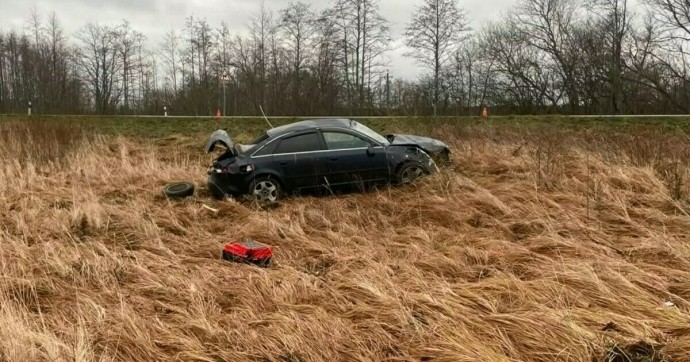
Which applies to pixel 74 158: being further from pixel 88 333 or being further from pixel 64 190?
pixel 88 333

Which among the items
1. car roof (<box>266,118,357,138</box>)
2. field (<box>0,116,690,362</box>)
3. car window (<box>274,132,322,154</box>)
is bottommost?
field (<box>0,116,690,362</box>)

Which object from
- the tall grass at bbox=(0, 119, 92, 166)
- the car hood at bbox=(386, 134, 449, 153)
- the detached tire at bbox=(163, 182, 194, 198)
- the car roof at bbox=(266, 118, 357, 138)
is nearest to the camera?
the car roof at bbox=(266, 118, 357, 138)

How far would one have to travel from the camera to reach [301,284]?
4.58 m

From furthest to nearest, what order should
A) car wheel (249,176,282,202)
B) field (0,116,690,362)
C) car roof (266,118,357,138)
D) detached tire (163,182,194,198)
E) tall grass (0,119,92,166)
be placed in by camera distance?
tall grass (0,119,92,166) < detached tire (163,182,194,198) < car roof (266,118,357,138) < car wheel (249,176,282,202) < field (0,116,690,362)

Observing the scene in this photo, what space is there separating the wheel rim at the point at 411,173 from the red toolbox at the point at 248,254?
3828 mm

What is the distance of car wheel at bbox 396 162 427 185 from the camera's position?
29.1 feet

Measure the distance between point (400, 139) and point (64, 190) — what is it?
687 centimetres

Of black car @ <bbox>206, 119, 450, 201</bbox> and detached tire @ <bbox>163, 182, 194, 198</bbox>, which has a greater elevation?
black car @ <bbox>206, 119, 450, 201</bbox>

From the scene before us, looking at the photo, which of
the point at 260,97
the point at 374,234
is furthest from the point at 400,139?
the point at 260,97

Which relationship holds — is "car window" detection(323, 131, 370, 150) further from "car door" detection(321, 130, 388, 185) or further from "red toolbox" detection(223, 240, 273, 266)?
"red toolbox" detection(223, 240, 273, 266)

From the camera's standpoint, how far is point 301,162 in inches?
351

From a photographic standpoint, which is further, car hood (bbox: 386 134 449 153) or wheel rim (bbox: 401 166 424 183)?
car hood (bbox: 386 134 449 153)

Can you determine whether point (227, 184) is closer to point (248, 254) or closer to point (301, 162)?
point (301, 162)

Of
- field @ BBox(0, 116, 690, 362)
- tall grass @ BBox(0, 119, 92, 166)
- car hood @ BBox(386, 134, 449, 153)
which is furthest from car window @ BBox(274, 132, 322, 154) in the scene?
tall grass @ BBox(0, 119, 92, 166)
